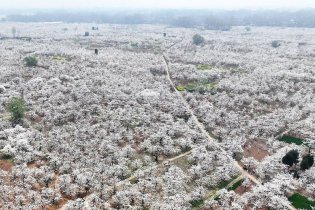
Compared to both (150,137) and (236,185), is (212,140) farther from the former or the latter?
(236,185)

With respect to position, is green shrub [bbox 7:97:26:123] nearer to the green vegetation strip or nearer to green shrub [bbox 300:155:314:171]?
the green vegetation strip

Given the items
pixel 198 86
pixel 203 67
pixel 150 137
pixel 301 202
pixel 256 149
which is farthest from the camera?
pixel 203 67

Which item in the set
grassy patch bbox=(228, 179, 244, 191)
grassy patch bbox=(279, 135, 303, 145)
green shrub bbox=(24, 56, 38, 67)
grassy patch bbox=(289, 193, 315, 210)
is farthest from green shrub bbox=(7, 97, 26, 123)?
grassy patch bbox=(289, 193, 315, 210)

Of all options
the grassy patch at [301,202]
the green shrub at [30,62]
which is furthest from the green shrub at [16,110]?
the grassy patch at [301,202]

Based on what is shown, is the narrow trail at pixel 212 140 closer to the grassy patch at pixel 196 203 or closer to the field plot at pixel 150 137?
the field plot at pixel 150 137

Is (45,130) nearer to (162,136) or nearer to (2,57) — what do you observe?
(162,136)

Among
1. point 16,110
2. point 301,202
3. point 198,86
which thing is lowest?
point 301,202

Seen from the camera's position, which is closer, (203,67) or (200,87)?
(200,87)

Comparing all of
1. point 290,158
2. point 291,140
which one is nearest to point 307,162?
point 290,158
